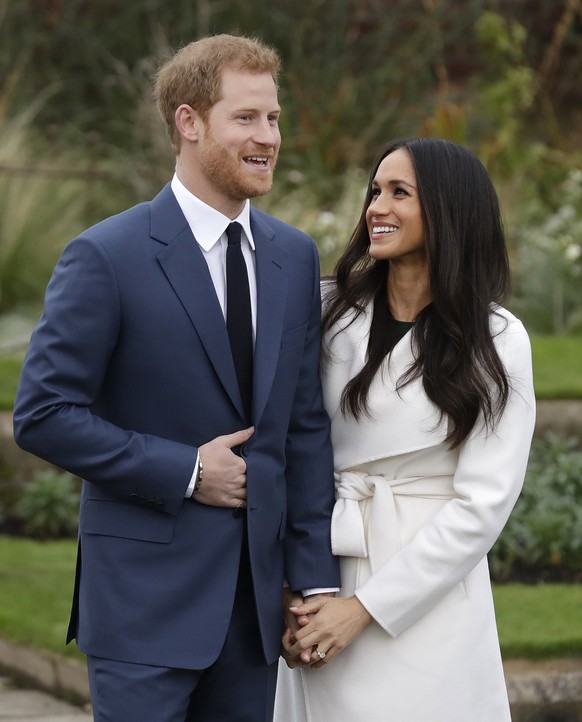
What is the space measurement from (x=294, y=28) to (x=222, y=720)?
1017 cm

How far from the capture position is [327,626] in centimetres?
313

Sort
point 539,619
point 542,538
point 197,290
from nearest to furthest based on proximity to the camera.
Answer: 1. point 197,290
2. point 539,619
3. point 542,538

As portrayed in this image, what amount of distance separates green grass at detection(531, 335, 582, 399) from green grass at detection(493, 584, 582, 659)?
1.25 m

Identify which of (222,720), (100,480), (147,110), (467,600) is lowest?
(222,720)

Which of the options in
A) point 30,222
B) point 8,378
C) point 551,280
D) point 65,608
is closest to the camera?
point 65,608

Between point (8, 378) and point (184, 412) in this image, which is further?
point (8, 378)

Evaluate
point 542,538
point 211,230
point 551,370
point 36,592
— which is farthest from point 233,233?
point 551,370

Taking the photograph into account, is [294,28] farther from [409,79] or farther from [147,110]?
[147,110]

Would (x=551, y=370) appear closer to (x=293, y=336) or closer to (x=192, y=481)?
(x=293, y=336)

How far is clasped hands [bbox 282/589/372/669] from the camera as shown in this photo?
10.3ft

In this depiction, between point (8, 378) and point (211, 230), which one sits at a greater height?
point (211, 230)

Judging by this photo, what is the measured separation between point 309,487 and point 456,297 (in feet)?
1.93

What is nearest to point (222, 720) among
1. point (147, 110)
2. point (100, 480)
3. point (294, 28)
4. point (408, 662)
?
point (408, 662)

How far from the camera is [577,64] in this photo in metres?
12.8
